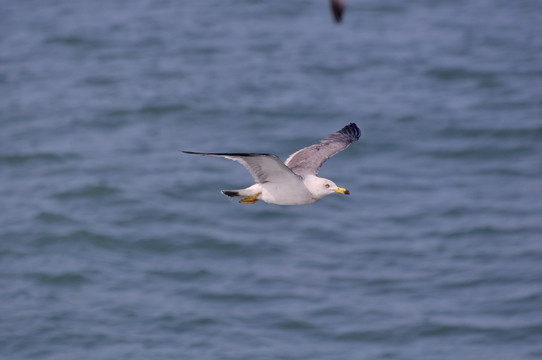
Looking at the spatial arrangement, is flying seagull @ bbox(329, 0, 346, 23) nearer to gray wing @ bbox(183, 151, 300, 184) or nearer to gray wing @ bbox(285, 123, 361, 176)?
gray wing @ bbox(183, 151, 300, 184)

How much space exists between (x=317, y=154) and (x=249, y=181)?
11666mm

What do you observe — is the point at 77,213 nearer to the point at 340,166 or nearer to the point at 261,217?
the point at 261,217

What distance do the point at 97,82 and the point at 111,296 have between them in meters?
11.8

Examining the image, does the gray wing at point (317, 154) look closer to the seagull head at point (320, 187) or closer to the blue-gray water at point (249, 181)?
the seagull head at point (320, 187)

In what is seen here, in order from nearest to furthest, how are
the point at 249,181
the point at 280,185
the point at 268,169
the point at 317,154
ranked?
1. the point at 268,169
2. the point at 280,185
3. the point at 317,154
4. the point at 249,181

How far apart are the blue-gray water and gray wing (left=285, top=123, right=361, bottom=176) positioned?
24.8 ft

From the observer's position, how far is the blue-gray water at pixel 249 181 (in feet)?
64.7

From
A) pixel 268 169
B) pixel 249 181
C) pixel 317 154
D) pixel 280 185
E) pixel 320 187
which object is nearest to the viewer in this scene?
pixel 268 169

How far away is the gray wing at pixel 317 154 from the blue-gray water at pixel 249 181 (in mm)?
7562

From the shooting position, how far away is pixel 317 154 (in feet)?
38.0

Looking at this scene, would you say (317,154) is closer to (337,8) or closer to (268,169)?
(268,169)

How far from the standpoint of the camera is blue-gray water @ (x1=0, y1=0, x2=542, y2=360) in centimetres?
1972

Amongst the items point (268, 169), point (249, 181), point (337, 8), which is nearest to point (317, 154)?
point (268, 169)

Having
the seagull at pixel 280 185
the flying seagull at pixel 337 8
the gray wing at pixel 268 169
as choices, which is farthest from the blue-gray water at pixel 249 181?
the flying seagull at pixel 337 8
